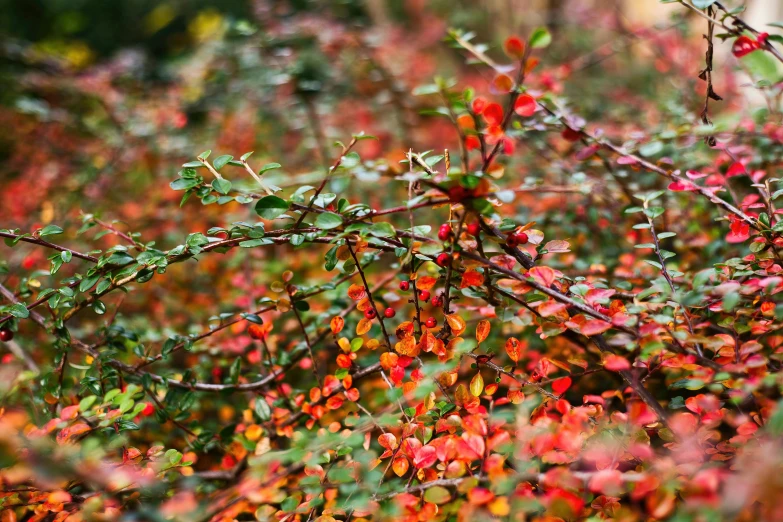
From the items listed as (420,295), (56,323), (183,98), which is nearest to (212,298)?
(56,323)

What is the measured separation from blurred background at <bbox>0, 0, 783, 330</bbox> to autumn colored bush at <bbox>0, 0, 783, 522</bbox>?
24 cm

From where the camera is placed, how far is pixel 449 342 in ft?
4.09

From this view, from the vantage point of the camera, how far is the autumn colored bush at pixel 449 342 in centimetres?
92

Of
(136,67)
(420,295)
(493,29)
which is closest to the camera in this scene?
(420,295)

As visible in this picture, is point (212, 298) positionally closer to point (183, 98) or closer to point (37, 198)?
point (37, 198)

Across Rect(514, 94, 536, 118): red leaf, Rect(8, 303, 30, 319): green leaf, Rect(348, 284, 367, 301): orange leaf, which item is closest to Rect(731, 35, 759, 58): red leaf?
Rect(514, 94, 536, 118): red leaf

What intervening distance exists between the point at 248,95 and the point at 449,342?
12.8 ft

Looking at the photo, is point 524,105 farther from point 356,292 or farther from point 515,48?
point 356,292

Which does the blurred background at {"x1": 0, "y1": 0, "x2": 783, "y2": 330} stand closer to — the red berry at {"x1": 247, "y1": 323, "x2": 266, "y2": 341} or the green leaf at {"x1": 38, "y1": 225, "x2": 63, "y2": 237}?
the red berry at {"x1": 247, "y1": 323, "x2": 266, "y2": 341}

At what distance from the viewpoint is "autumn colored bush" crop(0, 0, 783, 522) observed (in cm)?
92

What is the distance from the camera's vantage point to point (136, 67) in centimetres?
471

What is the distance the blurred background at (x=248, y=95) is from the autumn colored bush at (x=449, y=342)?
241 mm

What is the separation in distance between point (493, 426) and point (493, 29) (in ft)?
21.6

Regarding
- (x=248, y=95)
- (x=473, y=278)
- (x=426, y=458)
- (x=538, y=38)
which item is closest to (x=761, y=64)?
(x=538, y=38)
